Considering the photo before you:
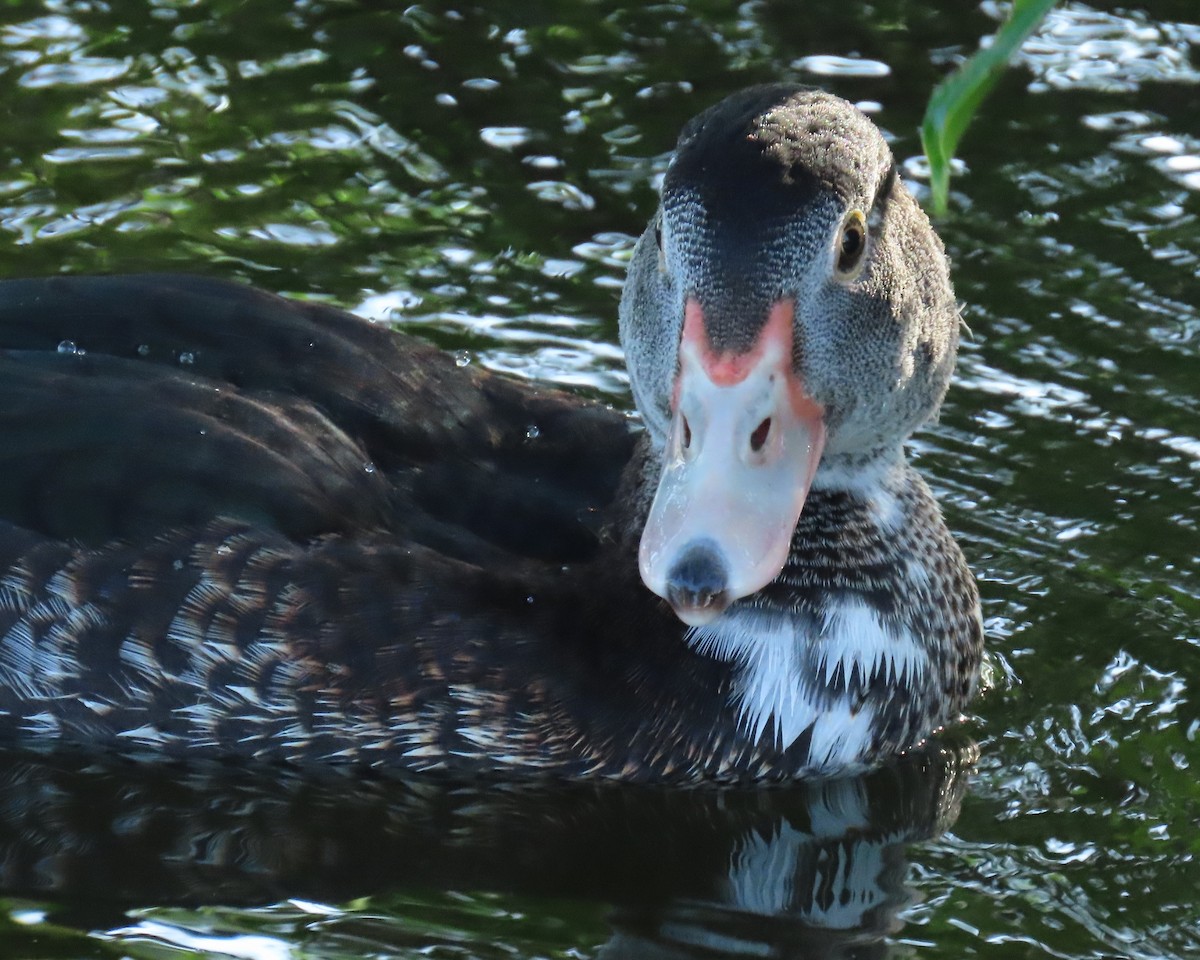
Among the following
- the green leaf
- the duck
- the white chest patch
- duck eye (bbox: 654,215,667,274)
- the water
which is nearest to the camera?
the green leaf

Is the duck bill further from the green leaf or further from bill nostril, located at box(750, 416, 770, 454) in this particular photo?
the green leaf

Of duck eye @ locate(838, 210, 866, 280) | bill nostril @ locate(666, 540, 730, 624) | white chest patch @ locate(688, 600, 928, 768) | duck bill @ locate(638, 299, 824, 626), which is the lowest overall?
white chest patch @ locate(688, 600, 928, 768)

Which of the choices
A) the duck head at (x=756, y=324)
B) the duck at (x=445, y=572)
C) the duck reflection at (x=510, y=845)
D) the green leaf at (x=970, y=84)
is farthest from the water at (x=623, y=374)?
the green leaf at (x=970, y=84)

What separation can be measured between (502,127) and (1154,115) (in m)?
2.66

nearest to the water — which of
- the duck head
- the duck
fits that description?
the duck

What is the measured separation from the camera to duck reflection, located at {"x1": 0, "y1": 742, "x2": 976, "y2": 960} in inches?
182

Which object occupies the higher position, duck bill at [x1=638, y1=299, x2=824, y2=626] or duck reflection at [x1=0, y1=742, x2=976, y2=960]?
duck bill at [x1=638, y1=299, x2=824, y2=626]

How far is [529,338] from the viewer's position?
279 inches

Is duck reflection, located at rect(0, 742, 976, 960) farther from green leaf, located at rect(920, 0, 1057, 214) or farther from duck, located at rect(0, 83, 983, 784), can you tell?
green leaf, located at rect(920, 0, 1057, 214)

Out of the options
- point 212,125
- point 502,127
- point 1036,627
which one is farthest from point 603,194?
point 1036,627

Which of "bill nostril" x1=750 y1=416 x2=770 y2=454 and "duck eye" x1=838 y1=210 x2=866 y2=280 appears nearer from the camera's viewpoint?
"bill nostril" x1=750 y1=416 x2=770 y2=454

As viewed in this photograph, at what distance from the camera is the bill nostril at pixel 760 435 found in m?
4.54

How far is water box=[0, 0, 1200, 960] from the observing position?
4.66 m

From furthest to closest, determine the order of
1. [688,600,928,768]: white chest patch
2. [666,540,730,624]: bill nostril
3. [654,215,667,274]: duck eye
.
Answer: [688,600,928,768]: white chest patch < [654,215,667,274]: duck eye < [666,540,730,624]: bill nostril
